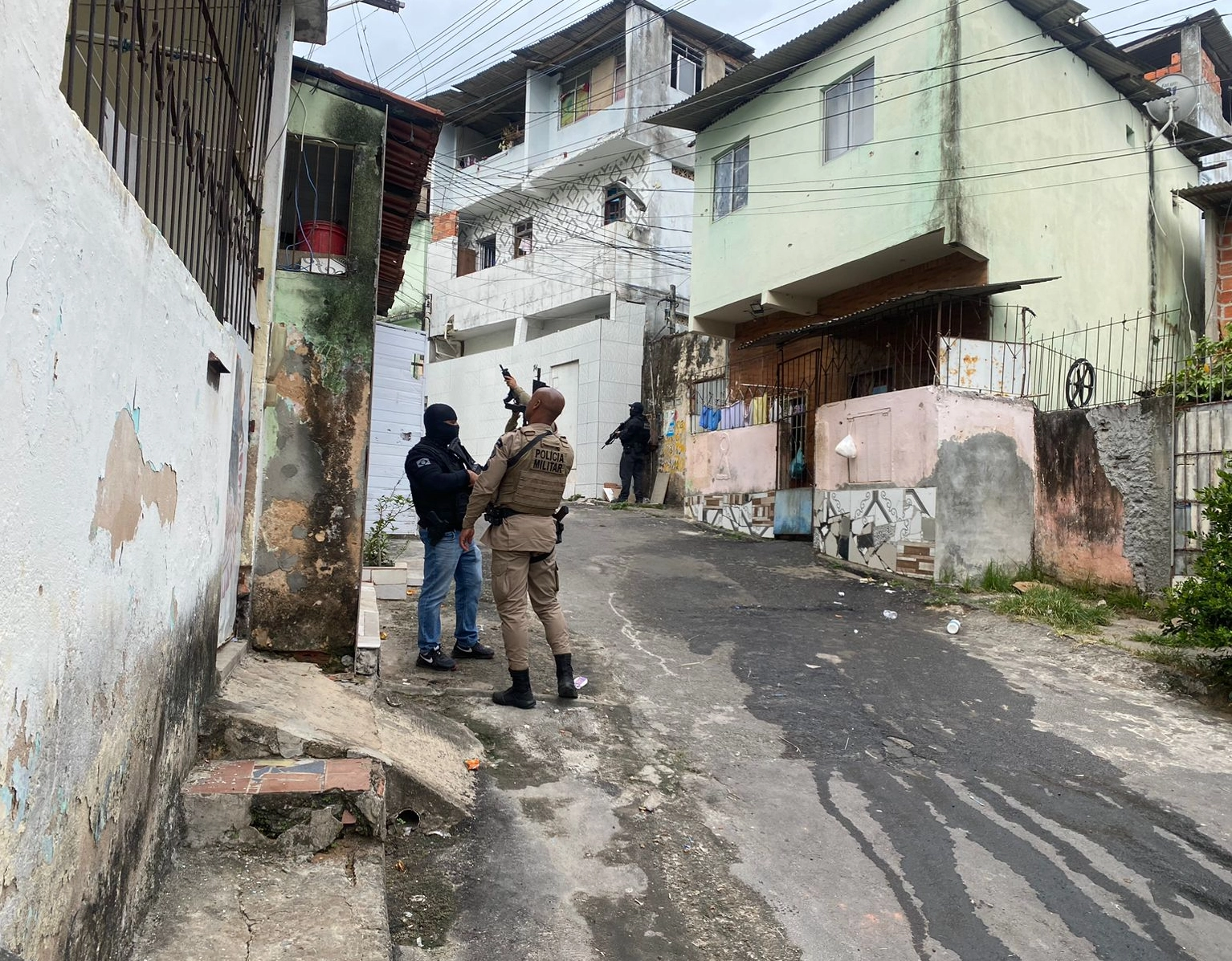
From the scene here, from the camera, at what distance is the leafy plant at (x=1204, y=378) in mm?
7930

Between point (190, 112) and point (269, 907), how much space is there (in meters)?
2.49

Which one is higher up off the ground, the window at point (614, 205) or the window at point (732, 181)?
the window at point (614, 205)

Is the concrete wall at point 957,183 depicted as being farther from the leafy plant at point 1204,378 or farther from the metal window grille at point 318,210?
the metal window grille at point 318,210

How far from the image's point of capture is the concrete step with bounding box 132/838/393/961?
237 cm

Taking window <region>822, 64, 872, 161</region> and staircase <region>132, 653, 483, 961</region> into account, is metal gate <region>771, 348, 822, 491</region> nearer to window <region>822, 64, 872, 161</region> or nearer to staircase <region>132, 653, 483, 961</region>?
window <region>822, 64, 872, 161</region>

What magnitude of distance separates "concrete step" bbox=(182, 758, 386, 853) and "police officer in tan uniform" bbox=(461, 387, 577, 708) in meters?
1.76

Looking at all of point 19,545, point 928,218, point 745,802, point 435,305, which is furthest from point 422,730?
point 435,305

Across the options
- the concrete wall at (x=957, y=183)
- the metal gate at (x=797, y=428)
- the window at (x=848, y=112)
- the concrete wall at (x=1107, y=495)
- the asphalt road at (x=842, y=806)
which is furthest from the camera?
the metal gate at (x=797, y=428)

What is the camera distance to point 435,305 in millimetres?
23812

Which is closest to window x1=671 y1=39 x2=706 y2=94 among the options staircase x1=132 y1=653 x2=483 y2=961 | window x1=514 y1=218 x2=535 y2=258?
window x1=514 y1=218 x2=535 y2=258

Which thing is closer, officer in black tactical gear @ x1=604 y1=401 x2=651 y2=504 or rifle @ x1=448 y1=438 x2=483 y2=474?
rifle @ x1=448 y1=438 x2=483 y2=474

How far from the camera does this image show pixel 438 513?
17.9 feet

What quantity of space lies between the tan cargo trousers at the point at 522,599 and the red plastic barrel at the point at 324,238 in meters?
2.25

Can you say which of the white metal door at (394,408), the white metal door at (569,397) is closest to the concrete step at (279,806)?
the white metal door at (394,408)
